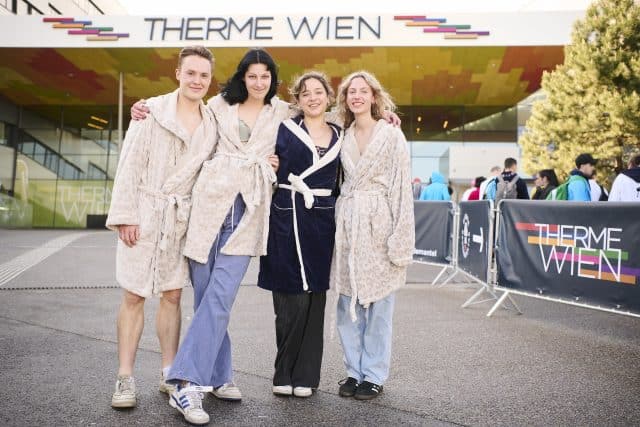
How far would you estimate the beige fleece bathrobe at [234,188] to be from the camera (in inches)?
116

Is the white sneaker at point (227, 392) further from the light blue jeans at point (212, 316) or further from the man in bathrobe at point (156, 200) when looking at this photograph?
the man in bathrobe at point (156, 200)

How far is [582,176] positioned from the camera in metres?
8.41

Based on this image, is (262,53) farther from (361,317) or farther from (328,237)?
(361,317)

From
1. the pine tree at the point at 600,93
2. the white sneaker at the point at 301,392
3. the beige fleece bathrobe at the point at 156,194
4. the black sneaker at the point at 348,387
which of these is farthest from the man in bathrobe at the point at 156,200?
the pine tree at the point at 600,93

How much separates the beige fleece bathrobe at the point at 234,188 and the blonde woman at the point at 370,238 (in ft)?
1.58

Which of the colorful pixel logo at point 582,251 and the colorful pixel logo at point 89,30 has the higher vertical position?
the colorful pixel logo at point 89,30

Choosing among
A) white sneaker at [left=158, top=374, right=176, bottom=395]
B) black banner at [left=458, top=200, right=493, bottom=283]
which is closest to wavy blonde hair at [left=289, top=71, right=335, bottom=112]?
white sneaker at [left=158, top=374, right=176, bottom=395]

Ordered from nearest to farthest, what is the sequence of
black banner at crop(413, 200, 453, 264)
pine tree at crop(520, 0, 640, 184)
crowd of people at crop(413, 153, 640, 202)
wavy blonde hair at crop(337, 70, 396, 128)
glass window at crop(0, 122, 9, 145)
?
wavy blonde hair at crop(337, 70, 396, 128) → crowd of people at crop(413, 153, 640, 202) → black banner at crop(413, 200, 453, 264) → pine tree at crop(520, 0, 640, 184) → glass window at crop(0, 122, 9, 145)

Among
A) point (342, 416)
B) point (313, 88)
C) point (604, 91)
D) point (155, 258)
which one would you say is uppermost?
point (604, 91)

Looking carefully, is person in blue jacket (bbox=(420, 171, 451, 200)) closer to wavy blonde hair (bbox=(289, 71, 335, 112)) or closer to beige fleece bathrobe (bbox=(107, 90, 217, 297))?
wavy blonde hair (bbox=(289, 71, 335, 112))

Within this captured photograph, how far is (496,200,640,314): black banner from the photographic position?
450 cm

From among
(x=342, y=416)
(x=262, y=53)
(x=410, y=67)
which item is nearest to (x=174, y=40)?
(x=410, y=67)

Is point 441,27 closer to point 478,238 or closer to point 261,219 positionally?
point 478,238

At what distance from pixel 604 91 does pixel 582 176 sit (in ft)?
19.8
